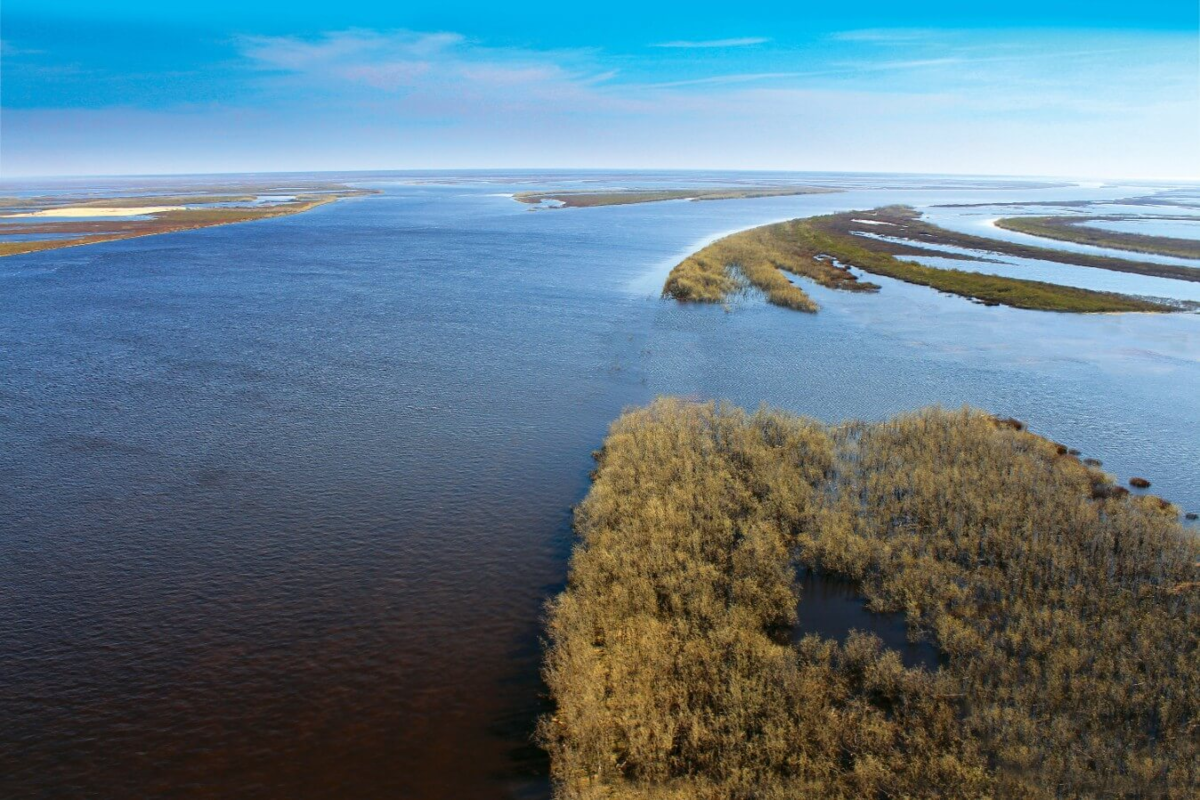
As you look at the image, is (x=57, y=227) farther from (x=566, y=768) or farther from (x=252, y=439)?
(x=566, y=768)

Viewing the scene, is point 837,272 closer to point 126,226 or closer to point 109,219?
point 126,226

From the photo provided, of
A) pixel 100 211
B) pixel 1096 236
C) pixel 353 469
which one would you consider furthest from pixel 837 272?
pixel 100 211

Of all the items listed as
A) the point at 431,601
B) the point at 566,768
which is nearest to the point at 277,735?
the point at 431,601

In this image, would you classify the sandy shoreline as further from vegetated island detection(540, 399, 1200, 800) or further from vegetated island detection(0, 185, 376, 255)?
vegetated island detection(540, 399, 1200, 800)

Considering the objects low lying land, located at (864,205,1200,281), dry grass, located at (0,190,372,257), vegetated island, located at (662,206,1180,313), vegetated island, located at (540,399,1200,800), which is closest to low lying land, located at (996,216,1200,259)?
low lying land, located at (864,205,1200,281)

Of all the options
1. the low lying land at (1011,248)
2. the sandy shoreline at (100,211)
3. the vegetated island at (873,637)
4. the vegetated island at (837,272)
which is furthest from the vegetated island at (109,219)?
the low lying land at (1011,248)

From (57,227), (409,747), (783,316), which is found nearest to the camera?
(409,747)
